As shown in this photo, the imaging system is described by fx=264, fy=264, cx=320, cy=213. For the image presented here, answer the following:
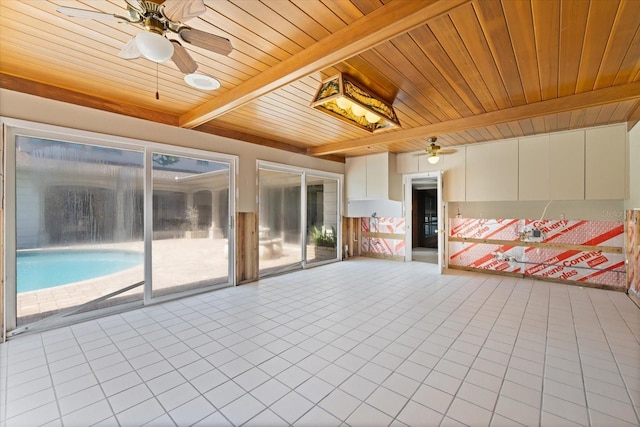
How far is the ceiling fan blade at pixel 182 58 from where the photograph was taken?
5.71 ft

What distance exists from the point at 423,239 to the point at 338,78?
23.9 feet

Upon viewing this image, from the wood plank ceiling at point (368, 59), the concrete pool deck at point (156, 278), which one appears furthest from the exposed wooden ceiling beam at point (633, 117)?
the concrete pool deck at point (156, 278)

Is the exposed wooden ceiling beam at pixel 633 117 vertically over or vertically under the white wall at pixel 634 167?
over

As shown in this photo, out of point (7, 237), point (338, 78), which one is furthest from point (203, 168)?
point (338, 78)

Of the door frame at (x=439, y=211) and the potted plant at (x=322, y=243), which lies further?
the potted plant at (x=322, y=243)

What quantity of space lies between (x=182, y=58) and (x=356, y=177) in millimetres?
4776

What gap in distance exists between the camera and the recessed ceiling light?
242 cm

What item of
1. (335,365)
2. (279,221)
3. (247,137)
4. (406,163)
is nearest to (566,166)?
(406,163)

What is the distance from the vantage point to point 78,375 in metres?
2.02

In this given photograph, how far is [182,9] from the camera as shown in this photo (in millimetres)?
1430

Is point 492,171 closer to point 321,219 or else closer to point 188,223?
point 321,219

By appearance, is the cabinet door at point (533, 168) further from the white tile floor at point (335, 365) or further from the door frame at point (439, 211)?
the white tile floor at point (335, 365)

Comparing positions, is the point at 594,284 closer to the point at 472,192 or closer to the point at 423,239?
the point at 472,192

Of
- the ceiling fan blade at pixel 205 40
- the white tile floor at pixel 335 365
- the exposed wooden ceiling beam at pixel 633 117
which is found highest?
the exposed wooden ceiling beam at pixel 633 117
